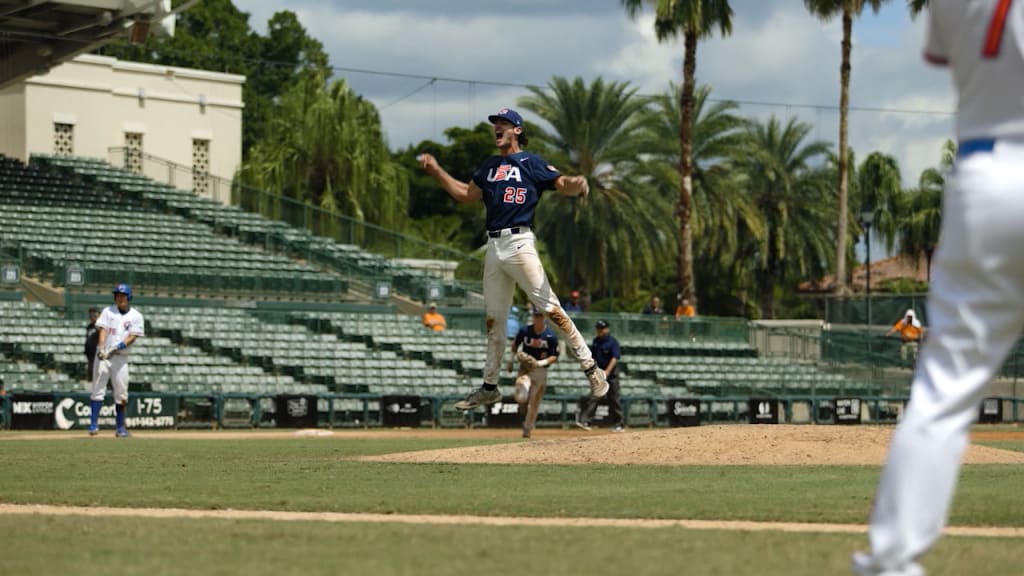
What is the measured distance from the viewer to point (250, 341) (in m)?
32.3

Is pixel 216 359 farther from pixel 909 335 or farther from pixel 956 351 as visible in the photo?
pixel 956 351

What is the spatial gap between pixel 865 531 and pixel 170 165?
40346 mm

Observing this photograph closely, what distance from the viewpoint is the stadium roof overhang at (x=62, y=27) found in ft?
116

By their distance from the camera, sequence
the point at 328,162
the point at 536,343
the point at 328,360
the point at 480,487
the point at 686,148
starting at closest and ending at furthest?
1. the point at 480,487
2. the point at 536,343
3. the point at 328,360
4. the point at 686,148
5. the point at 328,162

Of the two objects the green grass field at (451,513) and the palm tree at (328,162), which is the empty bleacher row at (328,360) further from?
the palm tree at (328,162)

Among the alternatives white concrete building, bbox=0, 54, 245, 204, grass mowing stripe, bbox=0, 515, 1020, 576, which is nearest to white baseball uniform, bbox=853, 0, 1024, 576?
grass mowing stripe, bbox=0, 515, 1020, 576

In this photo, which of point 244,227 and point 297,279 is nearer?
point 297,279

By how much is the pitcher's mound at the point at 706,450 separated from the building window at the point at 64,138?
35.0 m

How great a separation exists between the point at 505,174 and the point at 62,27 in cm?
2790

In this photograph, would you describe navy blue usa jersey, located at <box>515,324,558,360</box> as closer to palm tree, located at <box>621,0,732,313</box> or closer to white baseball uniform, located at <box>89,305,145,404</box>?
white baseball uniform, located at <box>89,305,145,404</box>

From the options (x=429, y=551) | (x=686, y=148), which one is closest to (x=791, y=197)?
(x=686, y=148)

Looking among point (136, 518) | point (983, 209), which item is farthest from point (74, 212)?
point (983, 209)

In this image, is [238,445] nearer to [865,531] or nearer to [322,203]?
[865,531]

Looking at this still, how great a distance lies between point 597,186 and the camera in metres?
53.8
